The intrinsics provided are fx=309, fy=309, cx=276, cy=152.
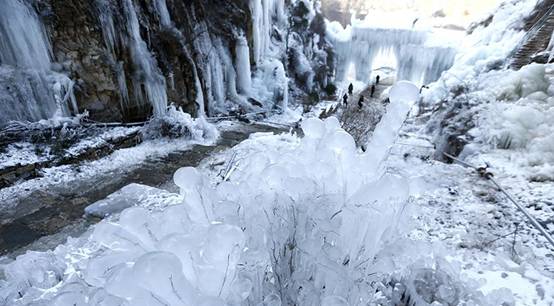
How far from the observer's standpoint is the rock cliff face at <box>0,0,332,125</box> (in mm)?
5984

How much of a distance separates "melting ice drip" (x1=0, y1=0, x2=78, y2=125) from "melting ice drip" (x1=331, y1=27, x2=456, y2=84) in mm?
17949

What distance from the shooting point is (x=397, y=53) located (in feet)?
65.2

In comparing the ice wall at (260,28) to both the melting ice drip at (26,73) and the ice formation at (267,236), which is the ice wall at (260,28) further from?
the ice formation at (267,236)

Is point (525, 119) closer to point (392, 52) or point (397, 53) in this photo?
point (397, 53)

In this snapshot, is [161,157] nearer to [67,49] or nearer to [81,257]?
[67,49]

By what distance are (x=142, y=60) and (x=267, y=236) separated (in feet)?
25.1

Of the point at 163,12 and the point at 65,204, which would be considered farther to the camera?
the point at 163,12

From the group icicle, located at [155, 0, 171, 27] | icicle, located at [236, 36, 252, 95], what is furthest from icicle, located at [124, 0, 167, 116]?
icicle, located at [236, 36, 252, 95]

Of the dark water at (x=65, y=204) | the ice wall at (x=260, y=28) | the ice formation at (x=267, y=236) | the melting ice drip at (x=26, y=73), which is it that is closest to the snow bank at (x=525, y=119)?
the ice formation at (x=267, y=236)

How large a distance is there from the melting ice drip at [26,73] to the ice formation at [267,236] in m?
5.12

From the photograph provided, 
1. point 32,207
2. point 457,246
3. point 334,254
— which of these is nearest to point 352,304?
point 334,254

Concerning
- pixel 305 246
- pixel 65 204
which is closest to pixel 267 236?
pixel 305 246

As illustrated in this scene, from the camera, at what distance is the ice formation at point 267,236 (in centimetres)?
92

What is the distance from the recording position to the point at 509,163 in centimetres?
446
